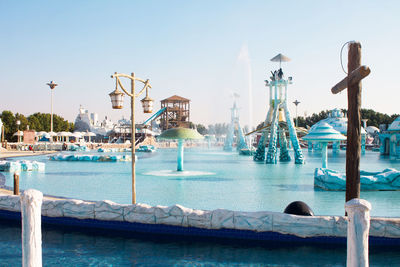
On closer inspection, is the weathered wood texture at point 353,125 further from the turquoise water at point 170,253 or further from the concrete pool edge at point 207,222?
the turquoise water at point 170,253

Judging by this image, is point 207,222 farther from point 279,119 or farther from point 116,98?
point 279,119

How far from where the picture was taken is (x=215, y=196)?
13219 mm

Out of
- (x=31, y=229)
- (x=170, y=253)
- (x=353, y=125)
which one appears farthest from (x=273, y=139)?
(x=31, y=229)

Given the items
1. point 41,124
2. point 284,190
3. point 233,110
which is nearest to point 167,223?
point 284,190

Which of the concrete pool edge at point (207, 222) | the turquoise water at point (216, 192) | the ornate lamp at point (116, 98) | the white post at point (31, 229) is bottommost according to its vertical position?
the turquoise water at point (216, 192)

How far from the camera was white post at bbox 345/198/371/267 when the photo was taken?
14.4 feet

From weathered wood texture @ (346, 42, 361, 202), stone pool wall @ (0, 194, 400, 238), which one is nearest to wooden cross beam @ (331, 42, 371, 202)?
weathered wood texture @ (346, 42, 361, 202)

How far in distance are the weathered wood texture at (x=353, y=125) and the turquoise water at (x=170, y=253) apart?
1282 millimetres

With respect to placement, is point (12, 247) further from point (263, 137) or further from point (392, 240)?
point (263, 137)

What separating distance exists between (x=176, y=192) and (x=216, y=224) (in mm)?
6083

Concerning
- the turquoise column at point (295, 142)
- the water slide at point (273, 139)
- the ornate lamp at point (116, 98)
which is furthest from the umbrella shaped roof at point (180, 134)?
the turquoise column at point (295, 142)

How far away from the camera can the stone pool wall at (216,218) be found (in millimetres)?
7500

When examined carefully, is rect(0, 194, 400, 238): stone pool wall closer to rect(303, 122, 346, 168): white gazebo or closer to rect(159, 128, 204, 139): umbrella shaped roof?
rect(159, 128, 204, 139): umbrella shaped roof

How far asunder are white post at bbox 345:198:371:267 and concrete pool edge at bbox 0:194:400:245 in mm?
3151
